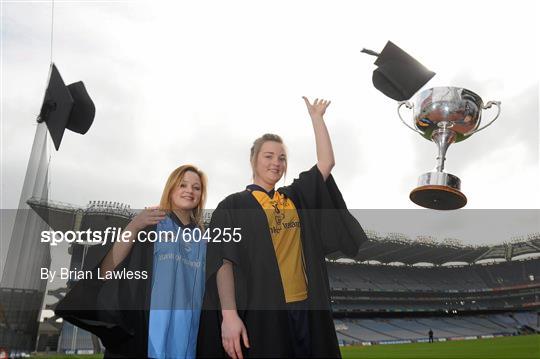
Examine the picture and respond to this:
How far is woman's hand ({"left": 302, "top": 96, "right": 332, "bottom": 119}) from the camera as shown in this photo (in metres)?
2.68

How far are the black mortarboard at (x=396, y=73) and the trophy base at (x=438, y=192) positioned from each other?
28.0 inches

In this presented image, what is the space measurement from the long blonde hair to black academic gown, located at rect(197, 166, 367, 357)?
11.6 inches

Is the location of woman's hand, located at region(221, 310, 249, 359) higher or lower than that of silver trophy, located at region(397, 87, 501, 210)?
lower

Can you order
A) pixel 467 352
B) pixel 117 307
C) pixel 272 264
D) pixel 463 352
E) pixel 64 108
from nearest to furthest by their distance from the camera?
1. pixel 272 264
2. pixel 117 307
3. pixel 64 108
4. pixel 467 352
5. pixel 463 352

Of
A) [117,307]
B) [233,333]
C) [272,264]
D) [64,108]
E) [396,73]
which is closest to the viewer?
[233,333]

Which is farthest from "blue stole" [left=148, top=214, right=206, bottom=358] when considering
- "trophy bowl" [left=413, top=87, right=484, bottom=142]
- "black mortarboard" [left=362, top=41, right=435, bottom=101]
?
"trophy bowl" [left=413, top=87, right=484, bottom=142]

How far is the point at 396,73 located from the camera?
3617mm

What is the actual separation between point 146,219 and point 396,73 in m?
2.04

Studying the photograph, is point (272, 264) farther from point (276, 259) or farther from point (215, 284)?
point (215, 284)

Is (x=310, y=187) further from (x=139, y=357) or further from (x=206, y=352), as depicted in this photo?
(x=139, y=357)

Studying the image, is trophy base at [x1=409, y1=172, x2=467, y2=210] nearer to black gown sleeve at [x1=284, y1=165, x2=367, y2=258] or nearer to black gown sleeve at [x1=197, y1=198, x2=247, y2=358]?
black gown sleeve at [x1=284, y1=165, x2=367, y2=258]

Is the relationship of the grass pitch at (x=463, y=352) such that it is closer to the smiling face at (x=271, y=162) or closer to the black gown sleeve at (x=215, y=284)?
the black gown sleeve at (x=215, y=284)

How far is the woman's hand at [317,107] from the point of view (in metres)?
2.68

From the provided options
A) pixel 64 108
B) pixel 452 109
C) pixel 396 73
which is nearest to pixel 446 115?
pixel 452 109
